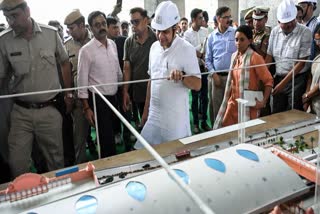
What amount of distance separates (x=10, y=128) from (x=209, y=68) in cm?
187

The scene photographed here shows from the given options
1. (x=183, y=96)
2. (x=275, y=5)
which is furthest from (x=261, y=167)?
(x=275, y=5)

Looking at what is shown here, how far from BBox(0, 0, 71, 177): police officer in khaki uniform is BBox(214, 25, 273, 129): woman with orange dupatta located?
45.6 inches

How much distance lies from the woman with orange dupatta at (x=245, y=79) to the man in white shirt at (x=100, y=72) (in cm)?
82

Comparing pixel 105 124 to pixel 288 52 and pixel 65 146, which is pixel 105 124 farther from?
pixel 288 52

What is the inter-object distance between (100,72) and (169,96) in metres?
0.61

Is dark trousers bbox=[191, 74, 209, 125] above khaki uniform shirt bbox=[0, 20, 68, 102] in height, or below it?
below

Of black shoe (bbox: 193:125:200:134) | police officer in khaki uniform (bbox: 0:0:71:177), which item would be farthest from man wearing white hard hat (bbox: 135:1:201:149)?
black shoe (bbox: 193:125:200:134)

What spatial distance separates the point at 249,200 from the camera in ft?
2.79

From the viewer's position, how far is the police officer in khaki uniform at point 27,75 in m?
1.80

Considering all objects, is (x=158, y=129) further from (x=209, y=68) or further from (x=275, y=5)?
(x=275, y=5)

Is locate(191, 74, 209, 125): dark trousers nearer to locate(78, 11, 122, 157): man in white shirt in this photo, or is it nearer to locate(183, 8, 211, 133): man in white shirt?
locate(183, 8, 211, 133): man in white shirt

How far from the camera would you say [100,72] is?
2.18 meters

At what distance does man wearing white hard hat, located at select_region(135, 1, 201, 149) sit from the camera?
1.72m

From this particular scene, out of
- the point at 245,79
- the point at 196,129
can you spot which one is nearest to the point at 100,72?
the point at 245,79
